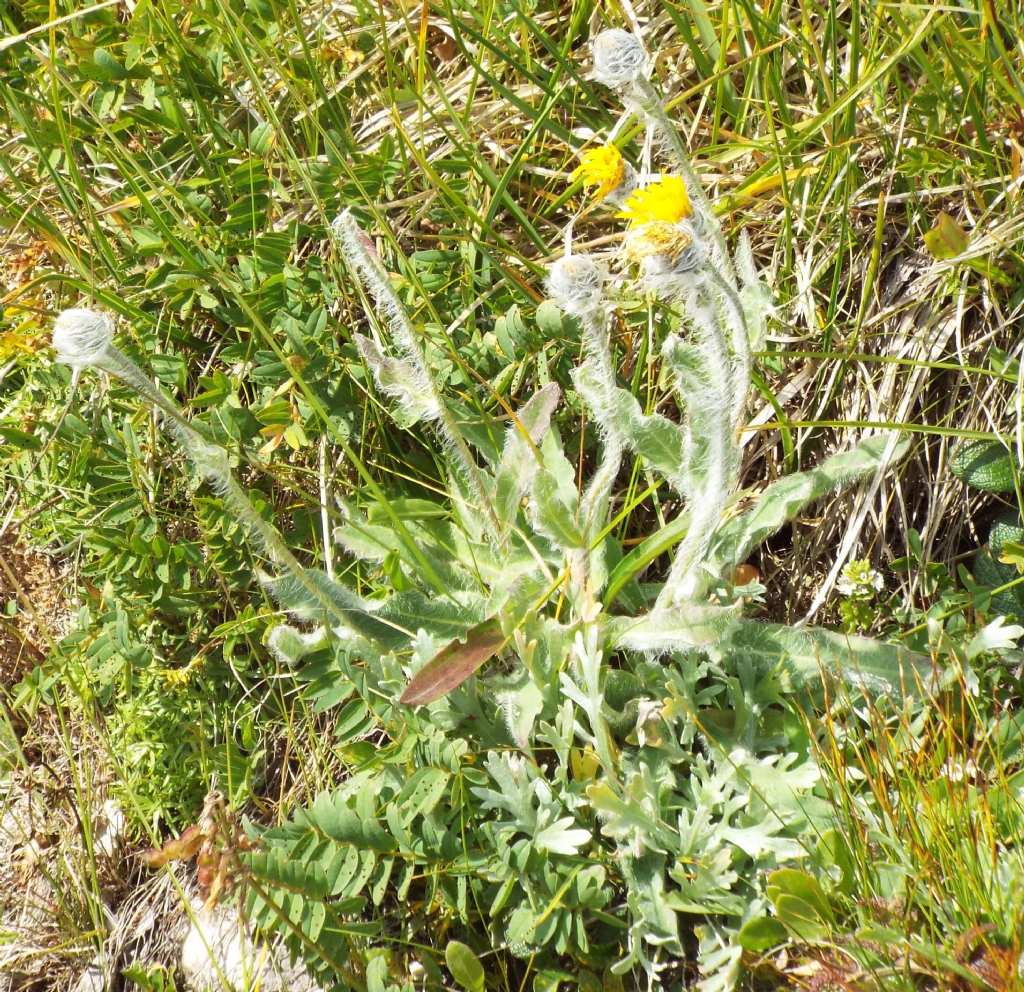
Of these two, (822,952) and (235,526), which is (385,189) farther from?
(822,952)

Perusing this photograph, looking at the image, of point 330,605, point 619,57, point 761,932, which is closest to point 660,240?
point 619,57

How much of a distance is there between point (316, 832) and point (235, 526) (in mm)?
785

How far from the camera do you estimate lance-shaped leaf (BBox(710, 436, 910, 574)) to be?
7.27 ft

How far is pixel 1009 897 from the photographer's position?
1573 millimetres

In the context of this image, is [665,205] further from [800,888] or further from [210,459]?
[800,888]

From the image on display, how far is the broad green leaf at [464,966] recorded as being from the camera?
1.98m

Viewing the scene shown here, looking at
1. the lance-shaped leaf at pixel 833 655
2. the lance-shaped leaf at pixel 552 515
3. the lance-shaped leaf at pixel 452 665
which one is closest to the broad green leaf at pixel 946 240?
the lance-shaped leaf at pixel 833 655

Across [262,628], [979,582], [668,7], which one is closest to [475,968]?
[262,628]

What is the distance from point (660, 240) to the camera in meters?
1.66

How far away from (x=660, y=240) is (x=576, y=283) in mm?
244

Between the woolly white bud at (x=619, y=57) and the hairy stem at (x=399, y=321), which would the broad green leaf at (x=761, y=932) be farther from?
the woolly white bud at (x=619, y=57)

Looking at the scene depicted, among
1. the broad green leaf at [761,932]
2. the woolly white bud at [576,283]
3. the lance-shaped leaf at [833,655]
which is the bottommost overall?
the broad green leaf at [761,932]

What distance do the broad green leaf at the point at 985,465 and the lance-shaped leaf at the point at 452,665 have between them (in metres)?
1.08

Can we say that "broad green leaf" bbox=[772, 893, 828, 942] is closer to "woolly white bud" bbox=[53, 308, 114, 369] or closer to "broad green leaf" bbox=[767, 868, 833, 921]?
"broad green leaf" bbox=[767, 868, 833, 921]
